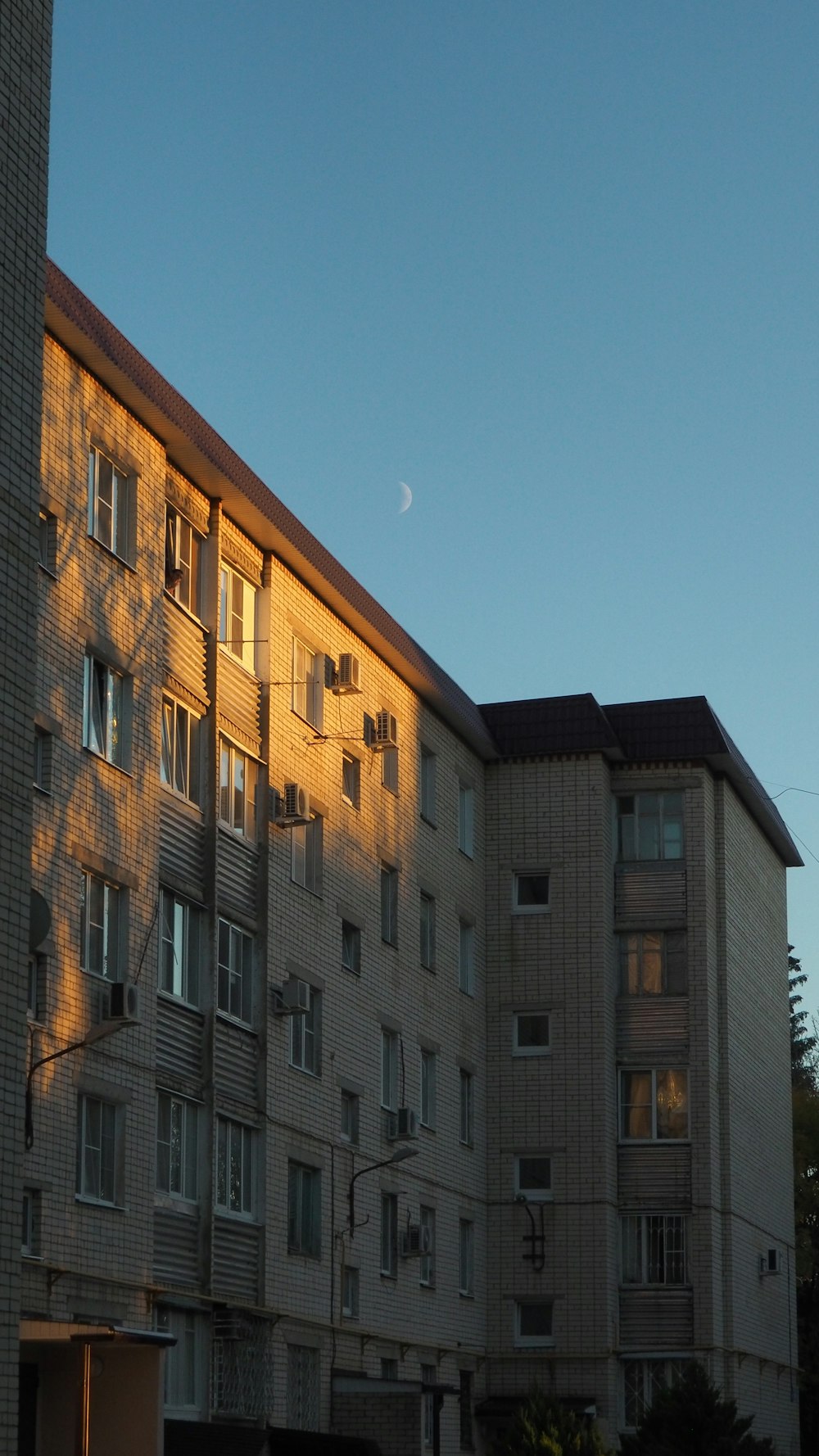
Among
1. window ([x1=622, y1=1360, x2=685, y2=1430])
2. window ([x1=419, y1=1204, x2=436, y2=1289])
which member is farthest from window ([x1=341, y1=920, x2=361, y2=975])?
window ([x1=622, y1=1360, x2=685, y2=1430])

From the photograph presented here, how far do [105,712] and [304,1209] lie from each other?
29.5ft

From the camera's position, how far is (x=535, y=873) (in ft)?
130

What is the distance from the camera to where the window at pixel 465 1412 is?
117 ft

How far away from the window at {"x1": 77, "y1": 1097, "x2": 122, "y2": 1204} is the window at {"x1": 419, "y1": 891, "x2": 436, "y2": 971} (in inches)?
503

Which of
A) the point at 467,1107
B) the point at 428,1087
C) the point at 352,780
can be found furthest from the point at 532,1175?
the point at 352,780

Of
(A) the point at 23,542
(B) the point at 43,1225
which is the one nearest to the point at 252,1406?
(B) the point at 43,1225

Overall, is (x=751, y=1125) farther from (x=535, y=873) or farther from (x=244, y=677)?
(x=244, y=677)

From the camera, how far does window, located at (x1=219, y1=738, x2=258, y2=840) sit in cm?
2812

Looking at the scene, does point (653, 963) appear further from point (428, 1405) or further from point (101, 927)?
point (101, 927)


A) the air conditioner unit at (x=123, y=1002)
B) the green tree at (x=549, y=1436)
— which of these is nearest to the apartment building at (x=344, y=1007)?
the air conditioner unit at (x=123, y=1002)

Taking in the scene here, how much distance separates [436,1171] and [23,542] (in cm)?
2311

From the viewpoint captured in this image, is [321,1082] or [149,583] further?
[321,1082]

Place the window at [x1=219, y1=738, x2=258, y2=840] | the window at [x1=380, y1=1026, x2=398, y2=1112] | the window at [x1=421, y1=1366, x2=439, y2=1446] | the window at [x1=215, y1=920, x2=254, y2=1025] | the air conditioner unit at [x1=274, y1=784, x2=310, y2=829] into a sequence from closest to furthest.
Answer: the window at [x1=215, y1=920, x2=254, y2=1025], the window at [x1=219, y1=738, x2=258, y2=840], the air conditioner unit at [x1=274, y1=784, x2=310, y2=829], the window at [x1=421, y1=1366, x2=439, y2=1446], the window at [x1=380, y1=1026, x2=398, y2=1112]

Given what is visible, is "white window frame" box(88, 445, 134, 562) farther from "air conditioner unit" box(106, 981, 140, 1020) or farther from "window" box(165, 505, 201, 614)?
"air conditioner unit" box(106, 981, 140, 1020)
